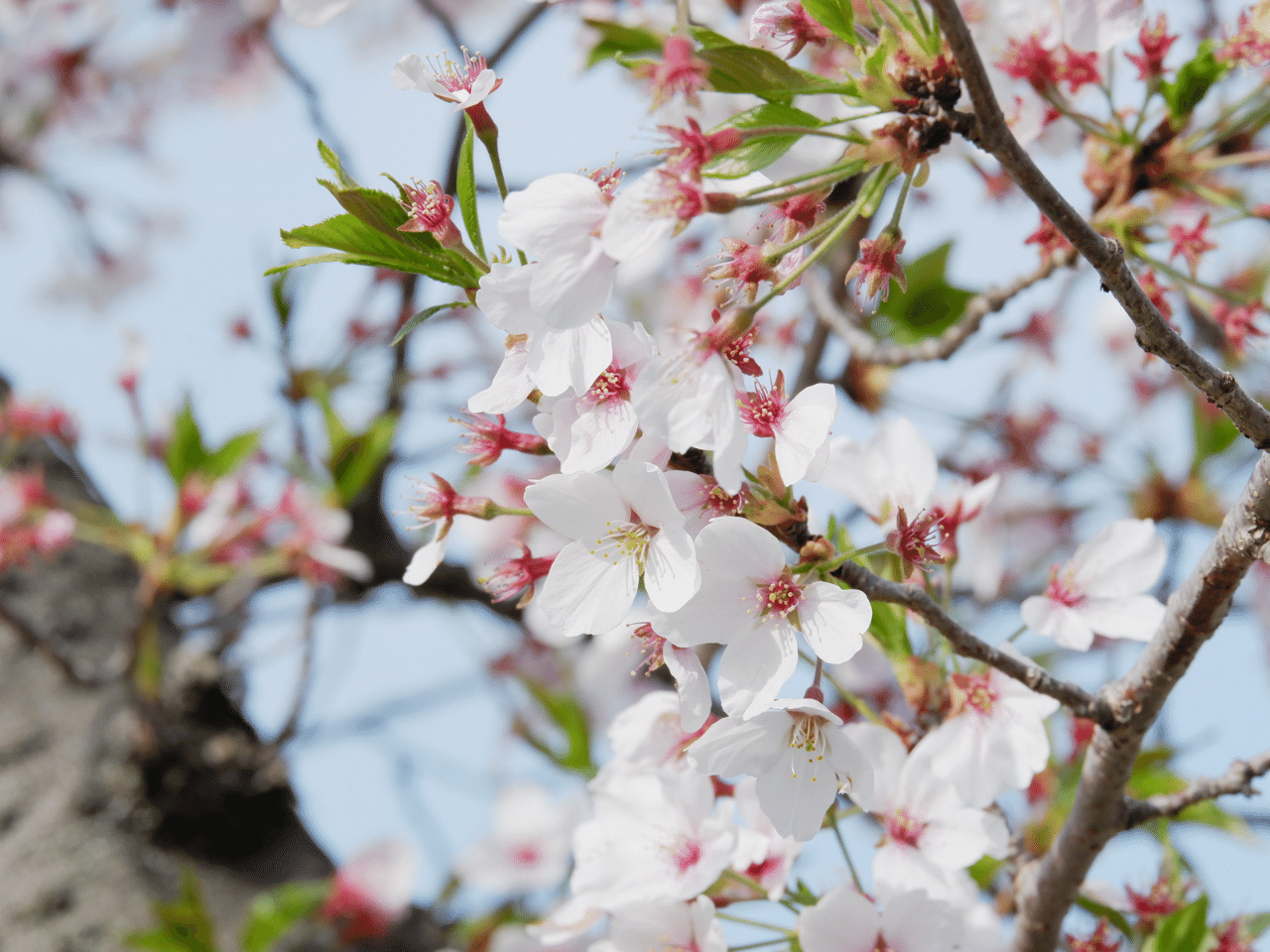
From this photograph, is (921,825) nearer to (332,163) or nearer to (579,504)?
(579,504)

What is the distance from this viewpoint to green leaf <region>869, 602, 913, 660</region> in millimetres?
942

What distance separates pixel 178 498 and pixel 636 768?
1417 mm

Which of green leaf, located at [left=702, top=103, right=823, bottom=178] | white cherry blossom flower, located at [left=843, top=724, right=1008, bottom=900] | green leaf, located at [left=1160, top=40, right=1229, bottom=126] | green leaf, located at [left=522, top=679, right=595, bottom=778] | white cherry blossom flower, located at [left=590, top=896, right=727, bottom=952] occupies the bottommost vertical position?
green leaf, located at [left=522, top=679, right=595, bottom=778]

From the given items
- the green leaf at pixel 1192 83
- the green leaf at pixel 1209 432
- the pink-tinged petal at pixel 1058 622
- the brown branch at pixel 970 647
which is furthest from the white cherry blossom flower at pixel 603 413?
the green leaf at pixel 1209 432

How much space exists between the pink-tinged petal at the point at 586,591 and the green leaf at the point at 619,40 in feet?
2.64

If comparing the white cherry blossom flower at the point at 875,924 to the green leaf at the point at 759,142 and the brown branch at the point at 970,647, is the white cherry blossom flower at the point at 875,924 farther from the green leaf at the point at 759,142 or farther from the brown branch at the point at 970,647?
the green leaf at the point at 759,142

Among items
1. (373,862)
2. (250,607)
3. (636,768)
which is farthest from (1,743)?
(636,768)

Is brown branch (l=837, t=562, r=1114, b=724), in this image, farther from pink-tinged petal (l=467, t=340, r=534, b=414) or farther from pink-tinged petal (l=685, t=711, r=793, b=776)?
pink-tinged petal (l=467, t=340, r=534, b=414)

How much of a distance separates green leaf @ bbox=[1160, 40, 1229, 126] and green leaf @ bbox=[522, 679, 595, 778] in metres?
1.41

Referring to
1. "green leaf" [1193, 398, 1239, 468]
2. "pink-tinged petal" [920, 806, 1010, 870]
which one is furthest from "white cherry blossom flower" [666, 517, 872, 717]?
"green leaf" [1193, 398, 1239, 468]

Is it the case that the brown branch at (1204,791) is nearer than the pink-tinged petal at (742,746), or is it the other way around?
the pink-tinged petal at (742,746)

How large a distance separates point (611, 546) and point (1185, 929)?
2.52 feet

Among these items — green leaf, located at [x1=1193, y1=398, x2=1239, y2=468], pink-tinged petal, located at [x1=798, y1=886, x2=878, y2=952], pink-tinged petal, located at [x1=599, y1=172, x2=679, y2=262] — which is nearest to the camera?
pink-tinged petal, located at [x1=599, y1=172, x2=679, y2=262]

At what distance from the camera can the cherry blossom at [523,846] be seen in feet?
7.06
